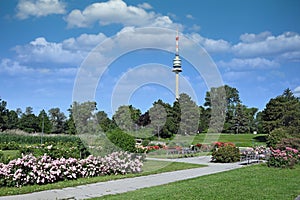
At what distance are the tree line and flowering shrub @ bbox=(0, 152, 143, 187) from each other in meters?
4.03

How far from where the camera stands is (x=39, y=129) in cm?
5641

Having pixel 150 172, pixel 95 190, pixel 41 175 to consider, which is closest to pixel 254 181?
pixel 150 172

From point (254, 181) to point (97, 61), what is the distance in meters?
7.15

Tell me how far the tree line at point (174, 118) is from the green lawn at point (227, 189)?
6.91m

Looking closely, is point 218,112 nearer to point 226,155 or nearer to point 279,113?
point 279,113

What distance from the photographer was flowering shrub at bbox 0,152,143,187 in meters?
9.01

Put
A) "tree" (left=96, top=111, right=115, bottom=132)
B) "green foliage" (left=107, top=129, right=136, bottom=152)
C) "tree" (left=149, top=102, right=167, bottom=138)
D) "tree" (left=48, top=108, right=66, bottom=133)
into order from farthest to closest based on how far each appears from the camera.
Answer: "tree" (left=48, top=108, right=66, bottom=133)
"tree" (left=149, top=102, right=167, bottom=138)
"tree" (left=96, top=111, right=115, bottom=132)
"green foliage" (left=107, top=129, right=136, bottom=152)

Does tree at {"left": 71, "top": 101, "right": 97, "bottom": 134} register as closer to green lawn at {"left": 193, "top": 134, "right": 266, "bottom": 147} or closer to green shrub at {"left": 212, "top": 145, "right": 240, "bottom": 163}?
green shrub at {"left": 212, "top": 145, "right": 240, "bottom": 163}

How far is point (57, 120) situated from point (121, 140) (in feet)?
163

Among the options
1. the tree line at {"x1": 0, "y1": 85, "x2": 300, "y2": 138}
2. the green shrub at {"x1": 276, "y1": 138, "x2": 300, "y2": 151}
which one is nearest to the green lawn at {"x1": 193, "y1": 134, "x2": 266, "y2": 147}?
the tree line at {"x1": 0, "y1": 85, "x2": 300, "y2": 138}

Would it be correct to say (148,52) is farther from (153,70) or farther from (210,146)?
(210,146)

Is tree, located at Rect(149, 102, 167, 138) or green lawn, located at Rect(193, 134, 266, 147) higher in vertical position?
tree, located at Rect(149, 102, 167, 138)

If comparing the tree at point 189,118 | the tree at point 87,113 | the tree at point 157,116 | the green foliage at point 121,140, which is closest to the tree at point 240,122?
the tree at point 189,118

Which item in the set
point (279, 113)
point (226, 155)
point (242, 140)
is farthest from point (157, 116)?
point (242, 140)
